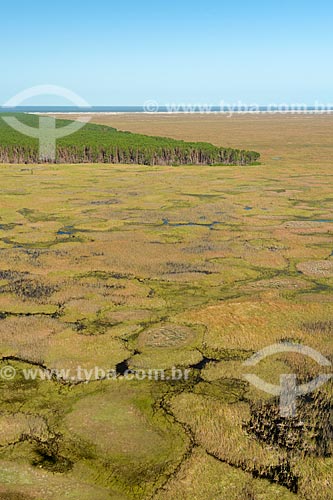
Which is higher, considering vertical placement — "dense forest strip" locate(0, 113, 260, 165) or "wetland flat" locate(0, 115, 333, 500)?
"dense forest strip" locate(0, 113, 260, 165)

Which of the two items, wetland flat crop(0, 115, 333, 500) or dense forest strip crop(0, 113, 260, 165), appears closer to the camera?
wetland flat crop(0, 115, 333, 500)

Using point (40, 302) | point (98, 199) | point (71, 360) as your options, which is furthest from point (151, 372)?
point (98, 199)

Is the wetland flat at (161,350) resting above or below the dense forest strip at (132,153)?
below

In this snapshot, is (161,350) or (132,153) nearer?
(161,350)

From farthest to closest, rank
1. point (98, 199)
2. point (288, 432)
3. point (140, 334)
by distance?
point (98, 199), point (140, 334), point (288, 432)

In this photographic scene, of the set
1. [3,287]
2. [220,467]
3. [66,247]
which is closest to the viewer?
[220,467]

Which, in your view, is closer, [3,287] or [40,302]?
[40,302]

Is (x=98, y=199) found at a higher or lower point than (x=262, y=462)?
higher

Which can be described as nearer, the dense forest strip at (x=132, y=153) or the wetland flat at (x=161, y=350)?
the wetland flat at (x=161, y=350)

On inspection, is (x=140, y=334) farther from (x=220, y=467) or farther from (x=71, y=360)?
(x=220, y=467)

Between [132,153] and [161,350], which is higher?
[132,153]
